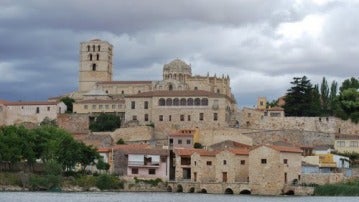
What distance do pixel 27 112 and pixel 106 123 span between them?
1018cm

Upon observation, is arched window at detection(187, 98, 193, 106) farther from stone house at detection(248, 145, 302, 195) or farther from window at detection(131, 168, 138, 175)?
stone house at detection(248, 145, 302, 195)

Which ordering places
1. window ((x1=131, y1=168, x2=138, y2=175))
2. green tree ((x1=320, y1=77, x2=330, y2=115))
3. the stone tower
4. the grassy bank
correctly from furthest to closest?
1. the stone tower
2. green tree ((x1=320, y1=77, x2=330, y2=115))
3. window ((x1=131, y1=168, x2=138, y2=175))
4. the grassy bank

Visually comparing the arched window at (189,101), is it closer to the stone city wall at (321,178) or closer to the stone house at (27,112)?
the stone house at (27,112)

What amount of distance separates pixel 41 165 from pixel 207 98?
73.6ft

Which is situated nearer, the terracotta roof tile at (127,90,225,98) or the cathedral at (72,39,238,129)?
the cathedral at (72,39,238,129)

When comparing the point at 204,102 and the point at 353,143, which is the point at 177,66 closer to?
the point at 204,102

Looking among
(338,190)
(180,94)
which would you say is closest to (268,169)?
(338,190)

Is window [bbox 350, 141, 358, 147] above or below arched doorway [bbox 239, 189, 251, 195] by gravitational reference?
above

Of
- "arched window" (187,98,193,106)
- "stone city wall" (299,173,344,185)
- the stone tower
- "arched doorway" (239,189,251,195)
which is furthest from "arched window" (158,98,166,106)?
the stone tower

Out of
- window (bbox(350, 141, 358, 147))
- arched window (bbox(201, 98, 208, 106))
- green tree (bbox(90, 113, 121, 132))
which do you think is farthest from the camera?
green tree (bbox(90, 113, 121, 132))

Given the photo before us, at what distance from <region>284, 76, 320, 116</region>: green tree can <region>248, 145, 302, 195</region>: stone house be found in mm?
25432

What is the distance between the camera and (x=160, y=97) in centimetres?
8725

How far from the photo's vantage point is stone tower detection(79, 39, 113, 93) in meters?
112

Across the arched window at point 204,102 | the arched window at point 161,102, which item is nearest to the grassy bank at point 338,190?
the arched window at point 204,102
